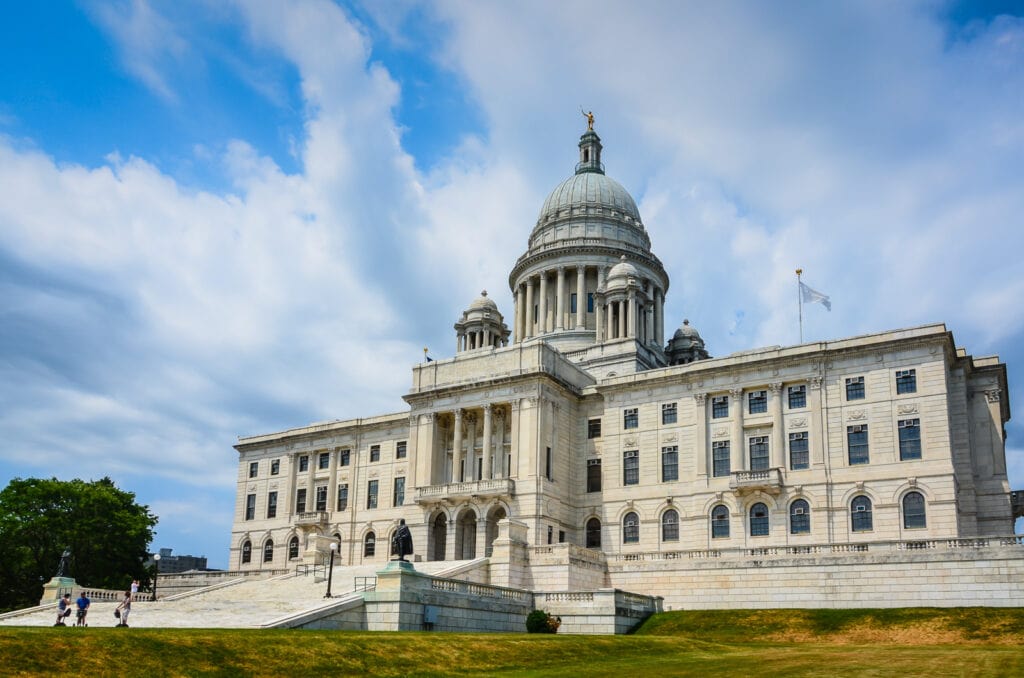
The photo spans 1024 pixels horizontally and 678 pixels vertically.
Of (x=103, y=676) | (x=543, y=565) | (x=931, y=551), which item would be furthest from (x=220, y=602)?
(x=931, y=551)

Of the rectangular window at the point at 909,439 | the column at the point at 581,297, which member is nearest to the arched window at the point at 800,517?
the rectangular window at the point at 909,439

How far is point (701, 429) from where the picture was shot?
2501 inches

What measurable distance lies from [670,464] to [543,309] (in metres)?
29.5

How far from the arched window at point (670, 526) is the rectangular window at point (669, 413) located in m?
5.94

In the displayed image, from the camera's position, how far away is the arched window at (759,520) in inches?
2349

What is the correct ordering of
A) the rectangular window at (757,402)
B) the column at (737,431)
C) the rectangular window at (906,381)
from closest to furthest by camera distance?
the rectangular window at (906,381) < the column at (737,431) < the rectangular window at (757,402)

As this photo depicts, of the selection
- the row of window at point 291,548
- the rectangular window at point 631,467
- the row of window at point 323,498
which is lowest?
the row of window at point 291,548

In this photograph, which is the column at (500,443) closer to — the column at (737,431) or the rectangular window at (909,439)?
the column at (737,431)

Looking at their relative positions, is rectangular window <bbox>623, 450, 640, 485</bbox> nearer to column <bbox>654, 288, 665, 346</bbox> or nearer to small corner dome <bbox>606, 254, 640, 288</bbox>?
small corner dome <bbox>606, 254, 640, 288</bbox>

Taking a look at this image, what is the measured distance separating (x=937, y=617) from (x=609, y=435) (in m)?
28.5

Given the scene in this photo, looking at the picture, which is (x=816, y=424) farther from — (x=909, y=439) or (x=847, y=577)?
(x=847, y=577)

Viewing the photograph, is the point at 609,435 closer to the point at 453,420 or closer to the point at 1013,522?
the point at 453,420

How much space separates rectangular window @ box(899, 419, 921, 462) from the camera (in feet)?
184

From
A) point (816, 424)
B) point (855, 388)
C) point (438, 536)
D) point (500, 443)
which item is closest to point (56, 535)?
point (438, 536)
